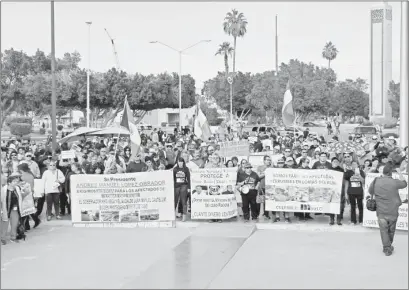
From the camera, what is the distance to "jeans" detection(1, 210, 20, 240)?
35.4ft

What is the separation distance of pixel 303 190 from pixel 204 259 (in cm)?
379

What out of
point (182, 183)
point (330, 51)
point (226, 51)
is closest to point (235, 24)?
point (226, 51)

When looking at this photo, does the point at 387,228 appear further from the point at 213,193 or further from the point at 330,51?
the point at 330,51

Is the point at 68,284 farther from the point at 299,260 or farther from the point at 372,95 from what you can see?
the point at 372,95

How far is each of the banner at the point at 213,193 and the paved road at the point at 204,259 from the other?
1.52ft

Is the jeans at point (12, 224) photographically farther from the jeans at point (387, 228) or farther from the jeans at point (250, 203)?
the jeans at point (387, 228)

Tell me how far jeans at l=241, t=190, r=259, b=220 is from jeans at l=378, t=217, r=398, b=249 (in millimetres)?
3543

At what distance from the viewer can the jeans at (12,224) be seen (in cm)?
Answer: 1080

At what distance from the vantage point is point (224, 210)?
12.9 metres

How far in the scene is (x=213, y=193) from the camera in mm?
12984

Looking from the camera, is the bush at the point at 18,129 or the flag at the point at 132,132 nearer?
the flag at the point at 132,132

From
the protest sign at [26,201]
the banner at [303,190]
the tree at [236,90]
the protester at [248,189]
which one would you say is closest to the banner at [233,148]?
the protester at [248,189]

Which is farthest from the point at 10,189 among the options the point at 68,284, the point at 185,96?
the point at 185,96

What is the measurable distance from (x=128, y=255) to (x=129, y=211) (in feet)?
9.17
